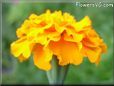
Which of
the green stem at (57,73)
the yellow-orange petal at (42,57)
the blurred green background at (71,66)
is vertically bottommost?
the blurred green background at (71,66)

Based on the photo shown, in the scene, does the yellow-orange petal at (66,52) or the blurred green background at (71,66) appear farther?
the blurred green background at (71,66)

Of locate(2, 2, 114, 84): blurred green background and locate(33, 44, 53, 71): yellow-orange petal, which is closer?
locate(33, 44, 53, 71): yellow-orange petal

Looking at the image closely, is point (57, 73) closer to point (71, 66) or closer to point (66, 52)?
point (66, 52)

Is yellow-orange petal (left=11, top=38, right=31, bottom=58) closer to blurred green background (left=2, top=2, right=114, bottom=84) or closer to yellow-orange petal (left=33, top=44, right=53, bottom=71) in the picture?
yellow-orange petal (left=33, top=44, right=53, bottom=71)

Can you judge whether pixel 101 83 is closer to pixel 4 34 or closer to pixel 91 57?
pixel 4 34

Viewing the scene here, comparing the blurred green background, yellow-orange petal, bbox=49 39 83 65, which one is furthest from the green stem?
the blurred green background

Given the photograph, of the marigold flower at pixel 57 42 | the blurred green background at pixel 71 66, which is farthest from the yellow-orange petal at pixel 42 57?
the blurred green background at pixel 71 66

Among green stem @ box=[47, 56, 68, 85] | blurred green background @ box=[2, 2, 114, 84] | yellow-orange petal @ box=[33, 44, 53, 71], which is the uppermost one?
yellow-orange petal @ box=[33, 44, 53, 71]

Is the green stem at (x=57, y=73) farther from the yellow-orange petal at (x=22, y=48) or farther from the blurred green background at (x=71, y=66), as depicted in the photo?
the blurred green background at (x=71, y=66)
